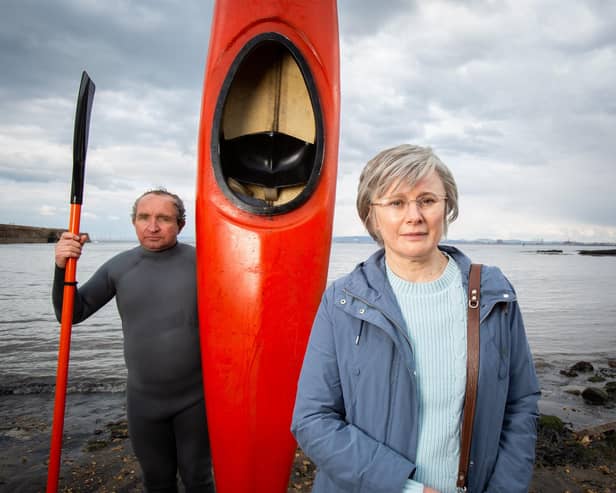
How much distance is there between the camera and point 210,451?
2387mm

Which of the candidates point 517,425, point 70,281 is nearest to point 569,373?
point 517,425

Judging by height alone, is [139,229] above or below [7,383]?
above

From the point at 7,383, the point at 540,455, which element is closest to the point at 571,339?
the point at 540,455

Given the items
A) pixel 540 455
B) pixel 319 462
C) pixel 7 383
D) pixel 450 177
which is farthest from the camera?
pixel 7 383

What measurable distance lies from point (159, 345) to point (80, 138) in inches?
51.0

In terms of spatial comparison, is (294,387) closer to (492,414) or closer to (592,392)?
(492,414)

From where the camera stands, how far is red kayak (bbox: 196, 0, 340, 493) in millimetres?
2264

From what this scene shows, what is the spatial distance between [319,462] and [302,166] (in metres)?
1.83

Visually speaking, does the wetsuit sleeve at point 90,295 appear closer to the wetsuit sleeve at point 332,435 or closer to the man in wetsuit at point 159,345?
the man in wetsuit at point 159,345

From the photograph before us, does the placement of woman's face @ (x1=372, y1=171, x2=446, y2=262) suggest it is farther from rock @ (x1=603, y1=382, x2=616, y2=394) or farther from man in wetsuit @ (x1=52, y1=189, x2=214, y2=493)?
rock @ (x1=603, y1=382, x2=616, y2=394)

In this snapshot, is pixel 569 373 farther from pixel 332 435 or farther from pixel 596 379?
pixel 332 435

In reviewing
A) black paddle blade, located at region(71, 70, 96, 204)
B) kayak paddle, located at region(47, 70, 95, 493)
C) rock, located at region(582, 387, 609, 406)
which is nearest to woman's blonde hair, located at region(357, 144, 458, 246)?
kayak paddle, located at region(47, 70, 95, 493)

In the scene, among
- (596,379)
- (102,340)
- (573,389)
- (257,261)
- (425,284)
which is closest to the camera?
(425,284)

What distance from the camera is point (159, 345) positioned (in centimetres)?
229
